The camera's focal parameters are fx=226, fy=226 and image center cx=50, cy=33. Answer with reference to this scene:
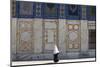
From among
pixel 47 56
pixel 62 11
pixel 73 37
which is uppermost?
pixel 62 11

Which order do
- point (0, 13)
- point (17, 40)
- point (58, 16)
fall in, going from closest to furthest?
point (0, 13), point (17, 40), point (58, 16)

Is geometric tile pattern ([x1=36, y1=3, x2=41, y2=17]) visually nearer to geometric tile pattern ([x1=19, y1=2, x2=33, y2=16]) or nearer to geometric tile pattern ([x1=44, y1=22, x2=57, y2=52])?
geometric tile pattern ([x1=19, y1=2, x2=33, y2=16])

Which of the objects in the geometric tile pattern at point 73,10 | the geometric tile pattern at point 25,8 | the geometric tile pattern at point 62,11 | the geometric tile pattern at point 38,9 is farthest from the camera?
the geometric tile pattern at point 73,10

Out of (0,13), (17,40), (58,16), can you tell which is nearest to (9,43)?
(0,13)

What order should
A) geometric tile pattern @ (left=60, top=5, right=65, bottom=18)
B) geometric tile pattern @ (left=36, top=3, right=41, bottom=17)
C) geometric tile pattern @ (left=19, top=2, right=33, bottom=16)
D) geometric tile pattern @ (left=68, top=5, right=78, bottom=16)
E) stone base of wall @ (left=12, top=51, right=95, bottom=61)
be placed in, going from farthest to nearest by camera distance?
geometric tile pattern @ (left=68, top=5, right=78, bottom=16) < geometric tile pattern @ (left=60, top=5, right=65, bottom=18) < geometric tile pattern @ (left=36, top=3, right=41, bottom=17) < geometric tile pattern @ (left=19, top=2, right=33, bottom=16) < stone base of wall @ (left=12, top=51, right=95, bottom=61)

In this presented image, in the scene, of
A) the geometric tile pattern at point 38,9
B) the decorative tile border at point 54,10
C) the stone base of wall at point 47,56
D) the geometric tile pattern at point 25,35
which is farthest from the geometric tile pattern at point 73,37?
the geometric tile pattern at point 25,35

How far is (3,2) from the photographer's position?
7.55ft

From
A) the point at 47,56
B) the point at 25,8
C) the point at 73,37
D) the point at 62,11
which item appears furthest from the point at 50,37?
the point at 25,8

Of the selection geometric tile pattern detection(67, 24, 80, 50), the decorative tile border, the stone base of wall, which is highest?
the decorative tile border

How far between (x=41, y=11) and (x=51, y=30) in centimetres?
73

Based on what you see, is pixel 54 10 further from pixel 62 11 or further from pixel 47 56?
pixel 47 56

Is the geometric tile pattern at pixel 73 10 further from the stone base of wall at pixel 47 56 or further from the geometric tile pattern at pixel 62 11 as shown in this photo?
the stone base of wall at pixel 47 56

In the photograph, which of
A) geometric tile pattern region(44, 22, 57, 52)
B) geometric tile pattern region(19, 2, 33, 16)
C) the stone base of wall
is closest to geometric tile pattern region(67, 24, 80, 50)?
the stone base of wall

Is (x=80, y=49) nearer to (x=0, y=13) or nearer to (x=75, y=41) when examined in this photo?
(x=75, y=41)
